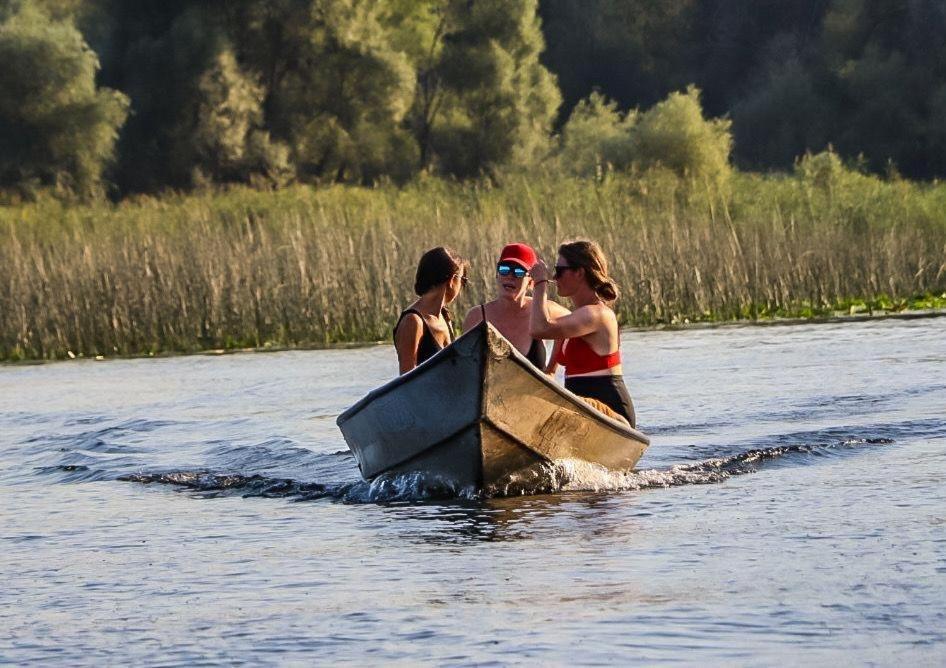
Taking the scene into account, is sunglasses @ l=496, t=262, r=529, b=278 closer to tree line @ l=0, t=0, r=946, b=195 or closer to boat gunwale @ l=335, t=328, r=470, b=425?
boat gunwale @ l=335, t=328, r=470, b=425

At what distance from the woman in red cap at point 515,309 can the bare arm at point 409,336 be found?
0.26m

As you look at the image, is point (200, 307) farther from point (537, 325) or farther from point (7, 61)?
point (7, 61)

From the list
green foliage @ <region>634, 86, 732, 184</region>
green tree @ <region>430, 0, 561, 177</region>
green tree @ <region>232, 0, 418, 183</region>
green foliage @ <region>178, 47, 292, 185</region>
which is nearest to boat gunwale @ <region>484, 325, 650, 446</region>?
green foliage @ <region>634, 86, 732, 184</region>

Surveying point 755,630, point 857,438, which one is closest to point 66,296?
point 857,438

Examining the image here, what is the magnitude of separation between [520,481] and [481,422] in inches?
21.7

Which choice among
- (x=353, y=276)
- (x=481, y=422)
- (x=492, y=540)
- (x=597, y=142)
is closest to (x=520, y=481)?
(x=481, y=422)

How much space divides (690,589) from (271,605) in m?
1.50

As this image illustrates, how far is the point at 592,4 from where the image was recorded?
201 ft

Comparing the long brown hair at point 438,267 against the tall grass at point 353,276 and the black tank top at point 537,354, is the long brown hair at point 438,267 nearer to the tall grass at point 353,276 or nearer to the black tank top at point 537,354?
the black tank top at point 537,354

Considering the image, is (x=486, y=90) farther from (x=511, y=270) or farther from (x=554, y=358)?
(x=511, y=270)

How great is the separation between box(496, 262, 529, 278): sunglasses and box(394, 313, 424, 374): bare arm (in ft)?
1.70

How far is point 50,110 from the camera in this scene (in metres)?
39.2

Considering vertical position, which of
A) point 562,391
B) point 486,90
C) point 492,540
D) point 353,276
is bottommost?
point 492,540

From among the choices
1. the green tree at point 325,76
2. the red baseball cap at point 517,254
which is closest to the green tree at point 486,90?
the green tree at point 325,76
